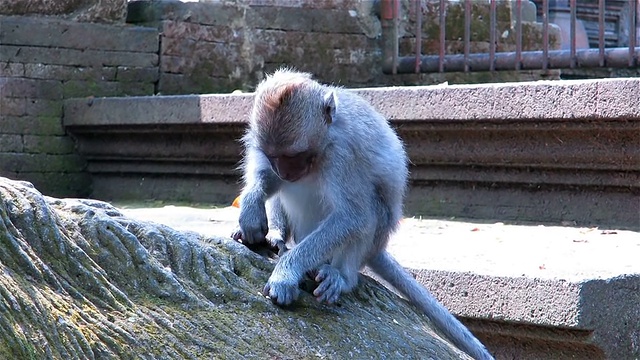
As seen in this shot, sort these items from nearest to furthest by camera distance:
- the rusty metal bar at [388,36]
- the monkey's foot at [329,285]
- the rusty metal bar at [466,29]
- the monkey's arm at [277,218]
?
1. the monkey's foot at [329,285]
2. the monkey's arm at [277,218]
3. the rusty metal bar at [466,29]
4. the rusty metal bar at [388,36]

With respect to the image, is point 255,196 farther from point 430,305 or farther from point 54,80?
point 54,80

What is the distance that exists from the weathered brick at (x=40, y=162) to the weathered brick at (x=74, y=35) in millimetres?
684

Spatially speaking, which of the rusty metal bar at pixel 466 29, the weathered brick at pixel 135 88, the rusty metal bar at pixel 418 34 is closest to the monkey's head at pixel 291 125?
the rusty metal bar at pixel 466 29

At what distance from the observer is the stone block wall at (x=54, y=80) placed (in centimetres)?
719

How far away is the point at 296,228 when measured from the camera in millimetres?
3541

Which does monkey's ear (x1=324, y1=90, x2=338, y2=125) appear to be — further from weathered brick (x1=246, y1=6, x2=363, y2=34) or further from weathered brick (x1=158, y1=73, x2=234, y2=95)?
weathered brick (x1=246, y1=6, x2=363, y2=34)

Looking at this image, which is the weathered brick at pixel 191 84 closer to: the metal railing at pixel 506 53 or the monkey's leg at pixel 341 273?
the metal railing at pixel 506 53

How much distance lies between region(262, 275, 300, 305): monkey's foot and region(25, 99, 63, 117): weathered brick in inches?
197

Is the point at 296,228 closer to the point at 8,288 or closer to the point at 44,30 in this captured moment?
the point at 8,288

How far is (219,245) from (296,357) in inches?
15.1

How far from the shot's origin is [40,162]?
24.0 feet

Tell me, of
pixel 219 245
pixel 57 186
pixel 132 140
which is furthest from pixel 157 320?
pixel 57 186

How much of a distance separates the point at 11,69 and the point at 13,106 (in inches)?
8.9

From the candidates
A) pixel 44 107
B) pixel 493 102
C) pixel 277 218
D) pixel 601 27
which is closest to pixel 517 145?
pixel 493 102
